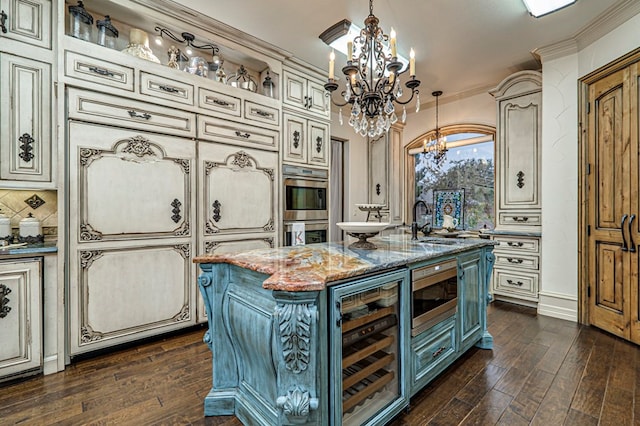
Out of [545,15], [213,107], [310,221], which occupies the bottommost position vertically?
[310,221]

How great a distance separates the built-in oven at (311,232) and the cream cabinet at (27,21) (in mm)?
2575

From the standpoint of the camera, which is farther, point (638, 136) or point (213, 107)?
point (213, 107)

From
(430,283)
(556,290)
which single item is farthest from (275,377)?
(556,290)

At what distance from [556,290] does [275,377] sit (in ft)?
11.5

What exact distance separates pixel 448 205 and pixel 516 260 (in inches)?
61.3

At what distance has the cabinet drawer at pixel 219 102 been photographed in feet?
9.32

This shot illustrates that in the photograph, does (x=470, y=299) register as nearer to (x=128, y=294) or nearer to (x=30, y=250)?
(x=128, y=294)

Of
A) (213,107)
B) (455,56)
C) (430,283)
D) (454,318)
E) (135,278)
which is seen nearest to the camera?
(430,283)

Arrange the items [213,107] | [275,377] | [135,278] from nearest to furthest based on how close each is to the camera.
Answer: [275,377], [135,278], [213,107]

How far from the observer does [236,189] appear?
10.0 feet

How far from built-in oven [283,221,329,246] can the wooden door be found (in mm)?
2911

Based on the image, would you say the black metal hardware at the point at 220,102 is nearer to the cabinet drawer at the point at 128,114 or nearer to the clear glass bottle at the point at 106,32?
the cabinet drawer at the point at 128,114

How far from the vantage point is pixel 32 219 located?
2.32 m

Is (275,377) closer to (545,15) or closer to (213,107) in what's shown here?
(213,107)
